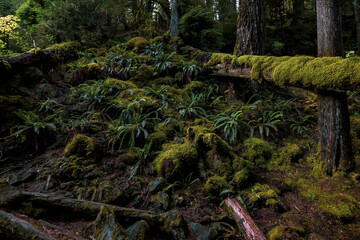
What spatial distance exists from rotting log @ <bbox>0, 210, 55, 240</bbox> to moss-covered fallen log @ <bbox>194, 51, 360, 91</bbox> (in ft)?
11.9

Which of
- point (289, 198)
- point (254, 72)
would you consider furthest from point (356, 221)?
point (254, 72)

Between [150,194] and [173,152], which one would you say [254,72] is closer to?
[173,152]

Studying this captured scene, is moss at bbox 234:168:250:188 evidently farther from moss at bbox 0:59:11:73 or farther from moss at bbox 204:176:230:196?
moss at bbox 0:59:11:73

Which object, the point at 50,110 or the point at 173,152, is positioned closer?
the point at 173,152

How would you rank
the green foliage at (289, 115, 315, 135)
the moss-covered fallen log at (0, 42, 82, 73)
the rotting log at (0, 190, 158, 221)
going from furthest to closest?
the moss-covered fallen log at (0, 42, 82, 73) → the green foliage at (289, 115, 315, 135) → the rotting log at (0, 190, 158, 221)

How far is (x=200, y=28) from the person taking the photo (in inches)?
331

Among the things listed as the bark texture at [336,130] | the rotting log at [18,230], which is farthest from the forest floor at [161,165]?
the bark texture at [336,130]

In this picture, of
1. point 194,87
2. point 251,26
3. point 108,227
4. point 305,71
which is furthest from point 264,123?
point 108,227

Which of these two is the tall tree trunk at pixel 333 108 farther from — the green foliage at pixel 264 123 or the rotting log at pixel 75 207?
the rotting log at pixel 75 207

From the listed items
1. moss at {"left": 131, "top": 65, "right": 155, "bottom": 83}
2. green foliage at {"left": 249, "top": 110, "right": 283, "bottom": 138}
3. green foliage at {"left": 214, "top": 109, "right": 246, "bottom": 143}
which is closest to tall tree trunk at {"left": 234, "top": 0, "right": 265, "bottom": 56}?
green foliage at {"left": 249, "top": 110, "right": 283, "bottom": 138}

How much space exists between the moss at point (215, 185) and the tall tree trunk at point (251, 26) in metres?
3.81

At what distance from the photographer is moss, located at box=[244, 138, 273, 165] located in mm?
3470

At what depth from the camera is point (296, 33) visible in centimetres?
1220

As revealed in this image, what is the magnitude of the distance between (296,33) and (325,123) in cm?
1219
